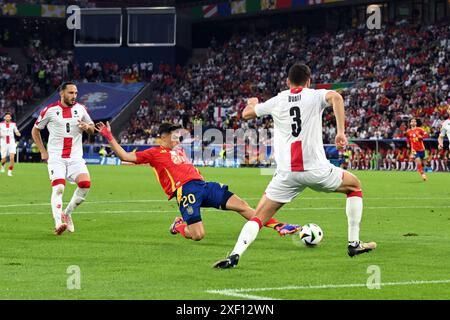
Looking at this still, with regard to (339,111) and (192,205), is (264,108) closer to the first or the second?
(339,111)

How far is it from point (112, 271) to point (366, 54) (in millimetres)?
52348

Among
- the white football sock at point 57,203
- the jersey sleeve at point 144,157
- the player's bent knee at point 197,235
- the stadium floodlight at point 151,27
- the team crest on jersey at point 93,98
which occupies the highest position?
the stadium floodlight at point 151,27

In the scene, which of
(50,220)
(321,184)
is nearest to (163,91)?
(50,220)

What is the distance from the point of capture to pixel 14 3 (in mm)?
79375

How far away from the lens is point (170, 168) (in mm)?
13500

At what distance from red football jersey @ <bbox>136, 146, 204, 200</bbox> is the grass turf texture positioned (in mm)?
905

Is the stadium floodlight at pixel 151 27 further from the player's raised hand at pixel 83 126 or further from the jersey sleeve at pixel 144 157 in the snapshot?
the jersey sleeve at pixel 144 157

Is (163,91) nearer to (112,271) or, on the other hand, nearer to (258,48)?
(258,48)

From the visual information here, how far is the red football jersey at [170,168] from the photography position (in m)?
13.4

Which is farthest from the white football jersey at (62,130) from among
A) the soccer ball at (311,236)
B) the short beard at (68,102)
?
the soccer ball at (311,236)

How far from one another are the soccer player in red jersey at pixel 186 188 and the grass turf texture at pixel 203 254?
292mm

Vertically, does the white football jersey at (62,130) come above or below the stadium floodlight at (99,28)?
below

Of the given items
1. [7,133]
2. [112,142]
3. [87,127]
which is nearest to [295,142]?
[112,142]

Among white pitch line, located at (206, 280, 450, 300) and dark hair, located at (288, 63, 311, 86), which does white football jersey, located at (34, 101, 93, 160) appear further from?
white pitch line, located at (206, 280, 450, 300)
